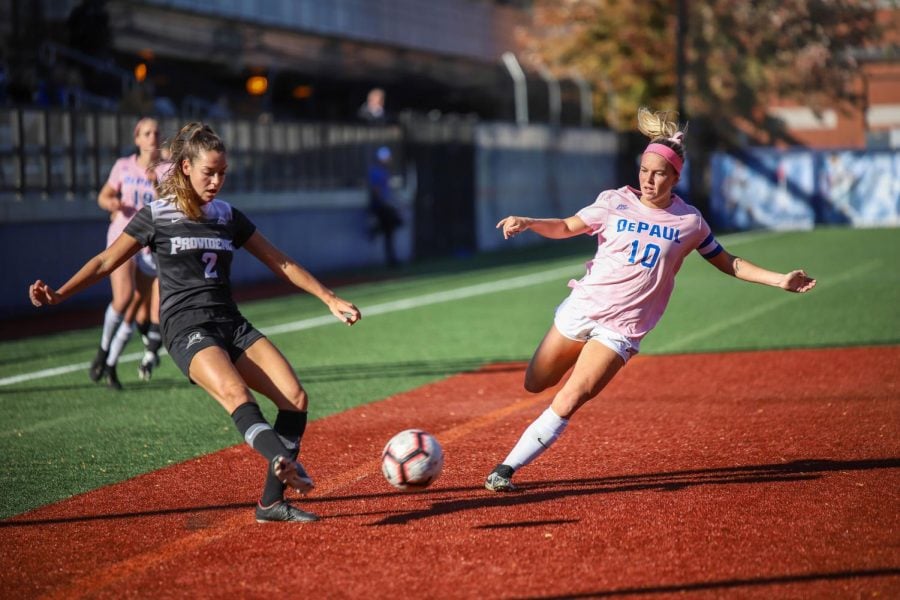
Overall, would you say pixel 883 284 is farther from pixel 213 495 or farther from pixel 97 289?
pixel 213 495

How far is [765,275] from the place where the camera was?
700cm

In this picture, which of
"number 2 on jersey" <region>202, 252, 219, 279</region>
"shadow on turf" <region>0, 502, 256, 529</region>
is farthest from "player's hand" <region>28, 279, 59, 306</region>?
"shadow on turf" <region>0, 502, 256, 529</region>

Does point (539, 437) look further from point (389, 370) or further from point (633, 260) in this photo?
point (389, 370)

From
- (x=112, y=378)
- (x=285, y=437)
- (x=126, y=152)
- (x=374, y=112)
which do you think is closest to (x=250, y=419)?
(x=285, y=437)

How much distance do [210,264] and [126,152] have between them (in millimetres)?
13511

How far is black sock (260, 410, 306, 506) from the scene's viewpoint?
20.4 feet

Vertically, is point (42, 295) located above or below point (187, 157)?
below

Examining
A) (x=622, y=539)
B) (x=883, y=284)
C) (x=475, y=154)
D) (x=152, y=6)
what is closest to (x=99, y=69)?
(x=152, y=6)

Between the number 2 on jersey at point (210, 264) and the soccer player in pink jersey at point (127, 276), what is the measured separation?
446 centimetres

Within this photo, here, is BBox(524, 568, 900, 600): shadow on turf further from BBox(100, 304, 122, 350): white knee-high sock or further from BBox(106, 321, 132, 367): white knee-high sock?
→ BBox(100, 304, 122, 350): white knee-high sock

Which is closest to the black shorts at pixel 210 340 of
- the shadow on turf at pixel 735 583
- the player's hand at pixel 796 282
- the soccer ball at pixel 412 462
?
the soccer ball at pixel 412 462

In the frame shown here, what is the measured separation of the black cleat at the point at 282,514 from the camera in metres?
6.22

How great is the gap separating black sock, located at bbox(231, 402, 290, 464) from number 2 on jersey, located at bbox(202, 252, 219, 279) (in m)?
0.74

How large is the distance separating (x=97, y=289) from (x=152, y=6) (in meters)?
10.3
